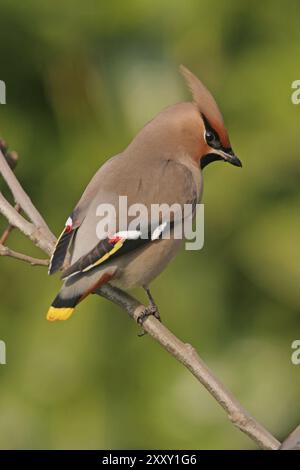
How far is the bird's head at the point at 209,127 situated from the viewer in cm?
345

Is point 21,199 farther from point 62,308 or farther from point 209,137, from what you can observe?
point 209,137

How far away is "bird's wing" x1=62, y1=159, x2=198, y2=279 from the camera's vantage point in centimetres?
306

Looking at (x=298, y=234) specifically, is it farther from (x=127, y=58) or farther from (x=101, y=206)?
(x=101, y=206)

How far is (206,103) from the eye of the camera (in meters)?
→ 3.47

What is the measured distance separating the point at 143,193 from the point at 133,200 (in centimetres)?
6

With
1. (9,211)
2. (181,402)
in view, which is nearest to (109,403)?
(181,402)

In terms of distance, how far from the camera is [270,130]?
5.00m

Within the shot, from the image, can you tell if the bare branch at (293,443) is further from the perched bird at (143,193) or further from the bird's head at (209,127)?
the bird's head at (209,127)

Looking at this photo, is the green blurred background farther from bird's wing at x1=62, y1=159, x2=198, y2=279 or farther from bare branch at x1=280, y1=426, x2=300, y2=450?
bare branch at x1=280, y1=426, x2=300, y2=450

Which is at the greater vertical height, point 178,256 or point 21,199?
point 21,199

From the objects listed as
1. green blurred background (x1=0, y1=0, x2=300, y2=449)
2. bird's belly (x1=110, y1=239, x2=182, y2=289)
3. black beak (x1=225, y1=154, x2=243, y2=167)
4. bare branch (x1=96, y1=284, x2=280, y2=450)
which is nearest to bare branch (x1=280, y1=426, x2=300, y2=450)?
bare branch (x1=96, y1=284, x2=280, y2=450)

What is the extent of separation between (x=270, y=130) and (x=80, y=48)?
2.71ft

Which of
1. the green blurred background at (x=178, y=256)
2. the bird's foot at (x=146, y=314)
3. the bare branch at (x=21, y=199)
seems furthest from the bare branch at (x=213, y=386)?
the green blurred background at (x=178, y=256)

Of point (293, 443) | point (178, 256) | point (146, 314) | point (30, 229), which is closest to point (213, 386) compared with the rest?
point (293, 443)
